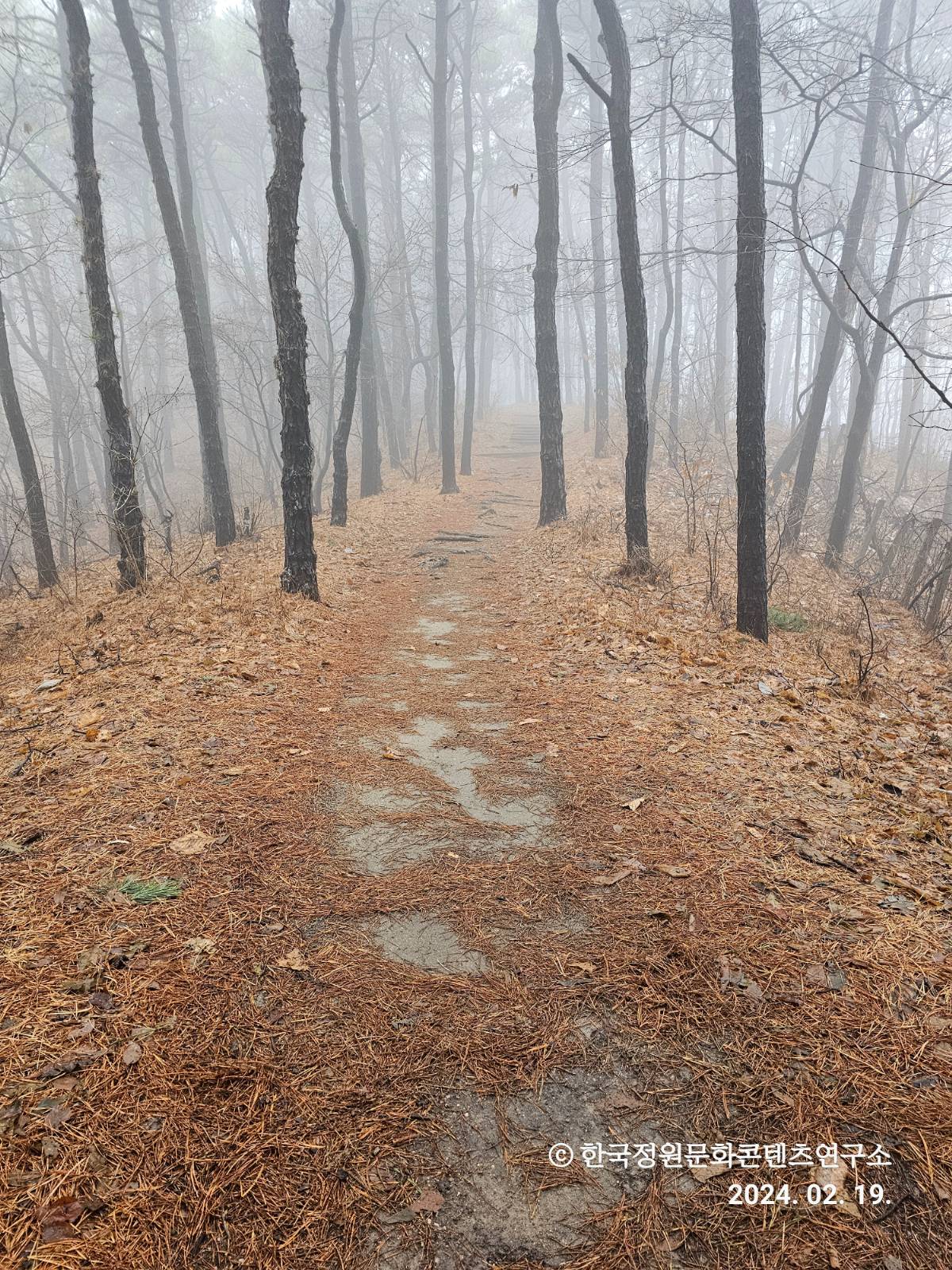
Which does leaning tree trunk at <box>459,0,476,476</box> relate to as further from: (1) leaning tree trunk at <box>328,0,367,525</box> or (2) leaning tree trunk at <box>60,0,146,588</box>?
(2) leaning tree trunk at <box>60,0,146,588</box>

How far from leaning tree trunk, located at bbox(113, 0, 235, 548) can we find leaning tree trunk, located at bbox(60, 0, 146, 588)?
7.27ft

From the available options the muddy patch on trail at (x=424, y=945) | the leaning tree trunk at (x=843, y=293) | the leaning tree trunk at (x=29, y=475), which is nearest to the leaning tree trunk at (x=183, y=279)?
the leaning tree trunk at (x=29, y=475)

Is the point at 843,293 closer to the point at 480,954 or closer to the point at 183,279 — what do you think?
the point at 183,279

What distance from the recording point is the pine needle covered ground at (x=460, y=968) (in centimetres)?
162

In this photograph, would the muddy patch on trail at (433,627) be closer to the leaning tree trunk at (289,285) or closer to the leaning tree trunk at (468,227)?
the leaning tree trunk at (289,285)

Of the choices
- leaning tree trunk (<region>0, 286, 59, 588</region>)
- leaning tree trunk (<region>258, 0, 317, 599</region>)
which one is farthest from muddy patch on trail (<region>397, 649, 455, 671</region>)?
leaning tree trunk (<region>0, 286, 59, 588</region>)

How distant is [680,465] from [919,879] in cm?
1715

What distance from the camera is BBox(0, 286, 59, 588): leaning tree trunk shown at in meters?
9.67

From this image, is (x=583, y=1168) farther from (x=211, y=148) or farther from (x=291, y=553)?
(x=211, y=148)

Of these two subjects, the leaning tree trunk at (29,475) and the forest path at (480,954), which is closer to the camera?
the forest path at (480,954)

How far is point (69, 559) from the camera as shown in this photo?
15031mm

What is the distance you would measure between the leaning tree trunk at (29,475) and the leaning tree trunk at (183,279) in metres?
2.53

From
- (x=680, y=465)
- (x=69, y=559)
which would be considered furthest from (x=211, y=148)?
(x=680, y=465)

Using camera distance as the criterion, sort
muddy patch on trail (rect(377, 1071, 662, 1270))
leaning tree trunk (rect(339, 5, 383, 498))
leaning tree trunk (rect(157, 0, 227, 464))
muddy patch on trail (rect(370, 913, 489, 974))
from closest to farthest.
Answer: muddy patch on trail (rect(377, 1071, 662, 1270)), muddy patch on trail (rect(370, 913, 489, 974)), leaning tree trunk (rect(157, 0, 227, 464)), leaning tree trunk (rect(339, 5, 383, 498))
